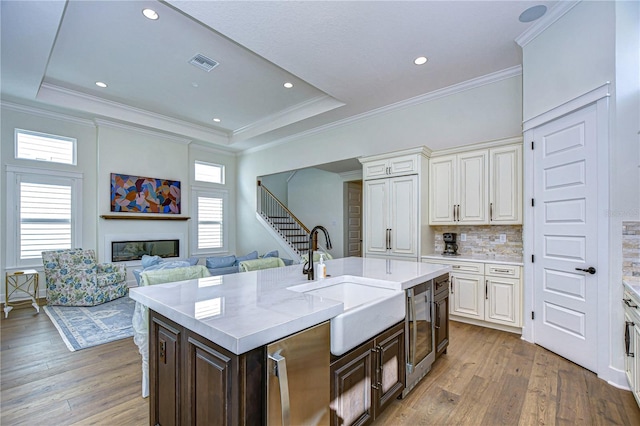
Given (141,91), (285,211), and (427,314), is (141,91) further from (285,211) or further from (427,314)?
(427,314)

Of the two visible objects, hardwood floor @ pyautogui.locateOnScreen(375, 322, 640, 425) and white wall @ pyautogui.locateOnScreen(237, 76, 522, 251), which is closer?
hardwood floor @ pyautogui.locateOnScreen(375, 322, 640, 425)

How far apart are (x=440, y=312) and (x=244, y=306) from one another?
6.78 ft

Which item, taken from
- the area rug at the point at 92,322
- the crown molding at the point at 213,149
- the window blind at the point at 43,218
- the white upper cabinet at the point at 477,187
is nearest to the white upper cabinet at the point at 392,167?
the white upper cabinet at the point at 477,187

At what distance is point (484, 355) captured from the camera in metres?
3.08

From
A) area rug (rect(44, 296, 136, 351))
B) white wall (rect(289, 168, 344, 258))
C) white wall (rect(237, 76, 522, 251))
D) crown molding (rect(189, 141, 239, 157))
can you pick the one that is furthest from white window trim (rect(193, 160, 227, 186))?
area rug (rect(44, 296, 136, 351))

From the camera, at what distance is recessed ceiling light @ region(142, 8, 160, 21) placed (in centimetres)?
317

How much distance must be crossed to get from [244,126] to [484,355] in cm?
637

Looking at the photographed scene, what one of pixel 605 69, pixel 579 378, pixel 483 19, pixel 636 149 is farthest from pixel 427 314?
pixel 483 19

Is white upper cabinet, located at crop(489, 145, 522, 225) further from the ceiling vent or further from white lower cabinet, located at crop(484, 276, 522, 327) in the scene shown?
the ceiling vent

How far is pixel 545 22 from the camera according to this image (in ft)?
10.2

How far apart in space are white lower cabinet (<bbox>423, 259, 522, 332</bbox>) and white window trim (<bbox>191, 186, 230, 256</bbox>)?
592 cm

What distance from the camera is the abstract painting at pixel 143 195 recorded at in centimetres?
629

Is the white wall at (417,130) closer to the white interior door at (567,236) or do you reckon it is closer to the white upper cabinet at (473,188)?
the white upper cabinet at (473,188)

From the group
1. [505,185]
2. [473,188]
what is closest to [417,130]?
[473,188]
